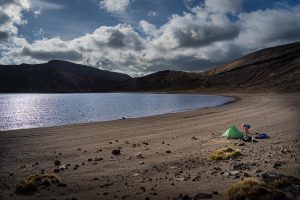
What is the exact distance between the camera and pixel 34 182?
12.2 m

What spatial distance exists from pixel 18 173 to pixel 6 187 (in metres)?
2.22

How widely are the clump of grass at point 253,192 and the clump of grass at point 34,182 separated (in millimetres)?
6522

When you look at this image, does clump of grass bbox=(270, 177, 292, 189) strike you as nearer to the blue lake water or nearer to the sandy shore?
the sandy shore

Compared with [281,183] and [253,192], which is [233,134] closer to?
[281,183]

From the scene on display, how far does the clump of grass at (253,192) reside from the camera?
9477 millimetres

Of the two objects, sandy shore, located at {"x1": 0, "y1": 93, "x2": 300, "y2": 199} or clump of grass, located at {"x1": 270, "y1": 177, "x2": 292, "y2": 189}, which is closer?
clump of grass, located at {"x1": 270, "y1": 177, "x2": 292, "y2": 189}

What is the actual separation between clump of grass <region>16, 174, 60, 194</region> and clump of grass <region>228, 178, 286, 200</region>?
652 cm

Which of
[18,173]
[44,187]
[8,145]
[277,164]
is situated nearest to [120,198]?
[44,187]

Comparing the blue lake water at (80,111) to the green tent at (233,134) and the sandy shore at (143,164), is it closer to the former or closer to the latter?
the sandy shore at (143,164)

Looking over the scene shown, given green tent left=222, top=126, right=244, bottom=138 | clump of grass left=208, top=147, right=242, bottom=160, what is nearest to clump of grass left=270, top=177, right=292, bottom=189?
clump of grass left=208, top=147, right=242, bottom=160

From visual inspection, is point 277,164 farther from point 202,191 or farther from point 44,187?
point 44,187

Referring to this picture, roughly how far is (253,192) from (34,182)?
759cm

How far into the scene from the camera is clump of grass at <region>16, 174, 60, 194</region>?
38.0 feet

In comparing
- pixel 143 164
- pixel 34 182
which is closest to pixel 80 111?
pixel 143 164
